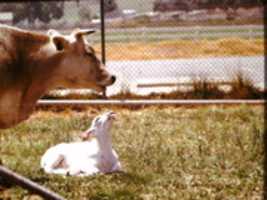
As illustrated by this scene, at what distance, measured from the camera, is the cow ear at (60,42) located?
7157 mm

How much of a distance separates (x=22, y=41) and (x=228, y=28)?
22.5 m

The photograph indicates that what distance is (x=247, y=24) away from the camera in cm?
3141

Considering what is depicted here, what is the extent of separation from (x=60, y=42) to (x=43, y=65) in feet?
0.97

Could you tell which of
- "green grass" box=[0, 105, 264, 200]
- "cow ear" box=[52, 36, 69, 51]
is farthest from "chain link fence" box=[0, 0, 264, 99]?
"cow ear" box=[52, 36, 69, 51]

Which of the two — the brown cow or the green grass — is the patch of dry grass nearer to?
the green grass

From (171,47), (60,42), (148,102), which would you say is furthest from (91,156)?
(171,47)

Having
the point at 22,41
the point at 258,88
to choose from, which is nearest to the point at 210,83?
the point at 258,88

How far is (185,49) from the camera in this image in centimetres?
A: 2348

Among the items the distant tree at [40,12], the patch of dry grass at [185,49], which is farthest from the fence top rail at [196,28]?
the distant tree at [40,12]

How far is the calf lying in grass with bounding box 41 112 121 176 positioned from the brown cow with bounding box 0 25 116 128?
513 millimetres

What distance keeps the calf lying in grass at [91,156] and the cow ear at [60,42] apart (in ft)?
2.70

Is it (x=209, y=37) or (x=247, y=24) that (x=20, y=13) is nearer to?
(x=209, y=37)

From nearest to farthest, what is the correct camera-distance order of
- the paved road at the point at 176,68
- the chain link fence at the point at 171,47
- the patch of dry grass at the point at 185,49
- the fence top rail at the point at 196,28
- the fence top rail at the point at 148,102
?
the fence top rail at the point at 148,102, the chain link fence at the point at 171,47, the paved road at the point at 176,68, the patch of dry grass at the point at 185,49, the fence top rail at the point at 196,28

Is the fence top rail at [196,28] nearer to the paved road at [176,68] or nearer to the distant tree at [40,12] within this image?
the paved road at [176,68]
